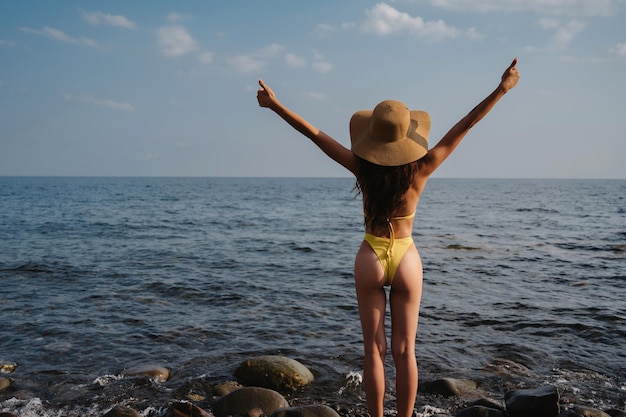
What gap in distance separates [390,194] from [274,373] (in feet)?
13.1

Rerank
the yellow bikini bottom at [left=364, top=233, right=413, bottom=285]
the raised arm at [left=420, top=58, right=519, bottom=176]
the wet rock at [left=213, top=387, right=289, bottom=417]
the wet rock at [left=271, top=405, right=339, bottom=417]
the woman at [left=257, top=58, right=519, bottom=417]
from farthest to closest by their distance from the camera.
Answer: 1. the wet rock at [left=213, top=387, right=289, bottom=417]
2. the wet rock at [left=271, top=405, right=339, bottom=417]
3. the yellow bikini bottom at [left=364, top=233, right=413, bottom=285]
4. the woman at [left=257, top=58, right=519, bottom=417]
5. the raised arm at [left=420, top=58, right=519, bottom=176]

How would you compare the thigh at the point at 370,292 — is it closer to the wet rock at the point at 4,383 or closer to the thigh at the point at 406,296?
the thigh at the point at 406,296

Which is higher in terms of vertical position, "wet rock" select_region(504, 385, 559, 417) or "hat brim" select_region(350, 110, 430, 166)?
"hat brim" select_region(350, 110, 430, 166)

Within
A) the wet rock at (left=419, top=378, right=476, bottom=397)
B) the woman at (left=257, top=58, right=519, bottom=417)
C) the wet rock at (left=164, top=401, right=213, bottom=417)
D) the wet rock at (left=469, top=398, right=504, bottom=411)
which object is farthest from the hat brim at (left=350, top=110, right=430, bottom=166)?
the wet rock at (left=419, top=378, right=476, bottom=397)

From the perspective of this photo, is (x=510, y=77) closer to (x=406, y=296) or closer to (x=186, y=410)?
(x=406, y=296)

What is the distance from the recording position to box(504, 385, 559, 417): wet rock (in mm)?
5504

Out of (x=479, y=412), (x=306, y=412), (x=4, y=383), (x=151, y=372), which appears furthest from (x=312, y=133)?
(x=4, y=383)

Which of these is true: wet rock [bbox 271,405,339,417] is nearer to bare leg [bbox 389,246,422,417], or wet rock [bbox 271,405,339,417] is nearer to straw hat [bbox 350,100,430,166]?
bare leg [bbox 389,246,422,417]

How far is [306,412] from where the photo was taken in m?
5.44

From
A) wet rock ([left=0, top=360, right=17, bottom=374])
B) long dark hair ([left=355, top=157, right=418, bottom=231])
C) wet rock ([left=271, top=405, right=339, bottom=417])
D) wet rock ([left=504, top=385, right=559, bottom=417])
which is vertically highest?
long dark hair ([left=355, top=157, right=418, bottom=231])

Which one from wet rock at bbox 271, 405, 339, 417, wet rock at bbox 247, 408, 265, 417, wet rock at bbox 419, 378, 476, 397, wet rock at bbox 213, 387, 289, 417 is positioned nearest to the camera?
wet rock at bbox 271, 405, 339, 417

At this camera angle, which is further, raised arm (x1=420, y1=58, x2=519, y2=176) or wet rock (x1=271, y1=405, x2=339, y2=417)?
wet rock (x1=271, y1=405, x2=339, y2=417)

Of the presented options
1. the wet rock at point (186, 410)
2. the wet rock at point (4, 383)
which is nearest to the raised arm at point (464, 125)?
the wet rock at point (186, 410)

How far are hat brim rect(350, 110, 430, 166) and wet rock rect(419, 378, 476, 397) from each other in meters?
3.93
